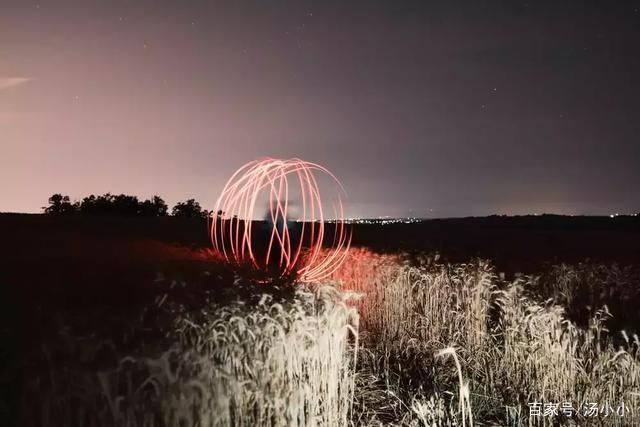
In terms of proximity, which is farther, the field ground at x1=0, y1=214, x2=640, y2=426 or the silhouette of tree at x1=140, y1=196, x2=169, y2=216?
the silhouette of tree at x1=140, y1=196, x2=169, y2=216

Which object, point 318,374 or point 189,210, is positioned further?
point 189,210

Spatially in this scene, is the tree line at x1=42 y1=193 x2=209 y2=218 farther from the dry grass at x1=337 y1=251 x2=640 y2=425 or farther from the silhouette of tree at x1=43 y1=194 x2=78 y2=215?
the dry grass at x1=337 y1=251 x2=640 y2=425

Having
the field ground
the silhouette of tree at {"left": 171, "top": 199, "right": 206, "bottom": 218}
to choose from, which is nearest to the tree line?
the silhouette of tree at {"left": 171, "top": 199, "right": 206, "bottom": 218}

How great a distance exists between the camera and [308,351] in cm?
550

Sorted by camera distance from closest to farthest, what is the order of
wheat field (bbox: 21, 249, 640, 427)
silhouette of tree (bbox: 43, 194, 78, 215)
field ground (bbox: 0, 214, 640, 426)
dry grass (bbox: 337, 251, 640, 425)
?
wheat field (bbox: 21, 249, 640, 427)
field ground (bbox: 0, 214, 640, 426)
dry grass (bbox: 337, 251, 640, 425)
silhouette of tree (bbox: 43, 194, 78, 215)

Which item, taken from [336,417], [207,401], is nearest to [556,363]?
[336,417]

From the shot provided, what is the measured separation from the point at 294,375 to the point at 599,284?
8.29 metres

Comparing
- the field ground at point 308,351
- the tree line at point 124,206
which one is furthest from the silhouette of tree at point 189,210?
the field ground at point 308,351

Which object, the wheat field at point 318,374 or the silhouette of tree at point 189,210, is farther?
the silhouette of tree at point 189,210

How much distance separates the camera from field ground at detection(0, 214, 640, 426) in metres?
4.50

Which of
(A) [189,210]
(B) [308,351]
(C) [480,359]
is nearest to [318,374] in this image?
(B) [308,351]

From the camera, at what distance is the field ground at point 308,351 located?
4496mm

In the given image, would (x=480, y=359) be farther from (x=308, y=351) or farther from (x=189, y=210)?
(x=189, y=210)

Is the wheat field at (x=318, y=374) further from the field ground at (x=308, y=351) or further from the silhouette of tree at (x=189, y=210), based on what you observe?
the silhouette of tree at (x=189, y=210)
